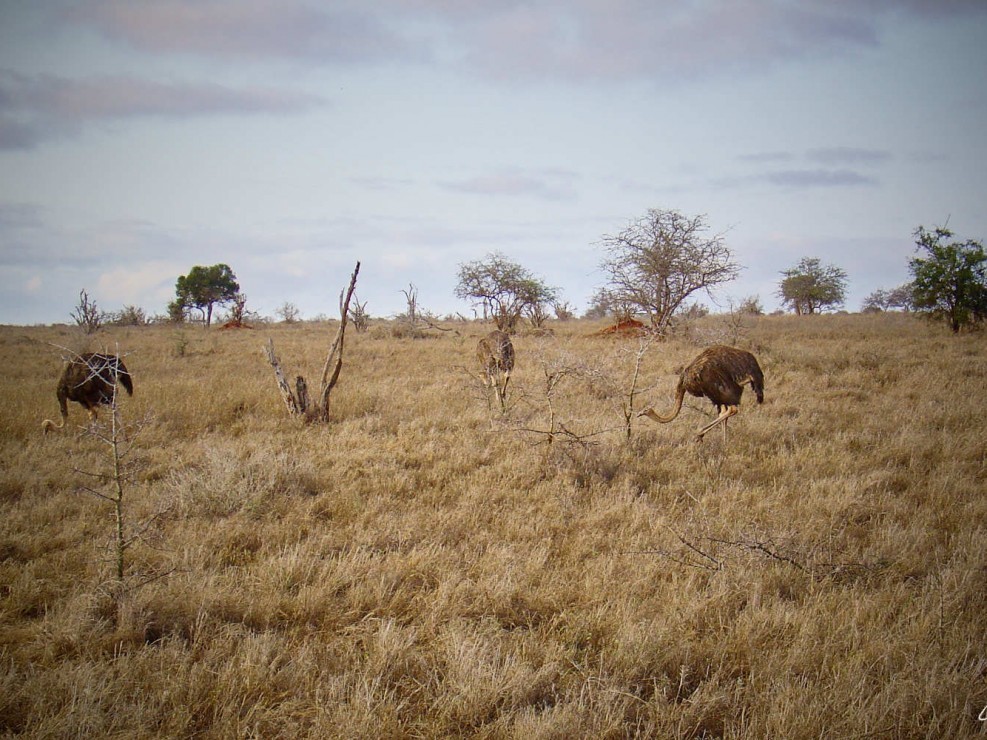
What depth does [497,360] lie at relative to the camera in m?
10.1

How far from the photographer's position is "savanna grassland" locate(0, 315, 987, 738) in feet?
8.34

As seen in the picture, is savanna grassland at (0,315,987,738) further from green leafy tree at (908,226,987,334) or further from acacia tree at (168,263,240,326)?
acacia tree at (168,263,240,326)

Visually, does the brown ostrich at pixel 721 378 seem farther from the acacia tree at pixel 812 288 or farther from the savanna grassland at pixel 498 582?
the acacia tree at pixel 812 288

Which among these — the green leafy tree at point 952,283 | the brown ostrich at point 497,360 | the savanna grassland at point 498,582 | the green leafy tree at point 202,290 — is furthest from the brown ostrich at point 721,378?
the green leafy tree at point 202,290

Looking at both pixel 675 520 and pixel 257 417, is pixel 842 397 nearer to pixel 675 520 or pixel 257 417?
pixel 675 520

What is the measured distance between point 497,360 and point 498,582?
21.9ft

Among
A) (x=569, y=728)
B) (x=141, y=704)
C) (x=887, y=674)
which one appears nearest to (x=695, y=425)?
(x=887, y=674)

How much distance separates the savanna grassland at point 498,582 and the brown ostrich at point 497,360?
165 cm

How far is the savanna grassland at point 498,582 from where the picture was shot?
254cm

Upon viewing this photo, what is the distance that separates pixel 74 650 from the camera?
2910 millimetres

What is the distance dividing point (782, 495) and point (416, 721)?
4.31 meters

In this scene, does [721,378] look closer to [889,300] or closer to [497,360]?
[497,360]

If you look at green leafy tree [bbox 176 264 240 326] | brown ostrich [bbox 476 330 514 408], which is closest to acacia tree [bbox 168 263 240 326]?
green leafy tree [bbox 176 264 240 326]

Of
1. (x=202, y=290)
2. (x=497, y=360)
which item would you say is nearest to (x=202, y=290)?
(x=202, y=290)
